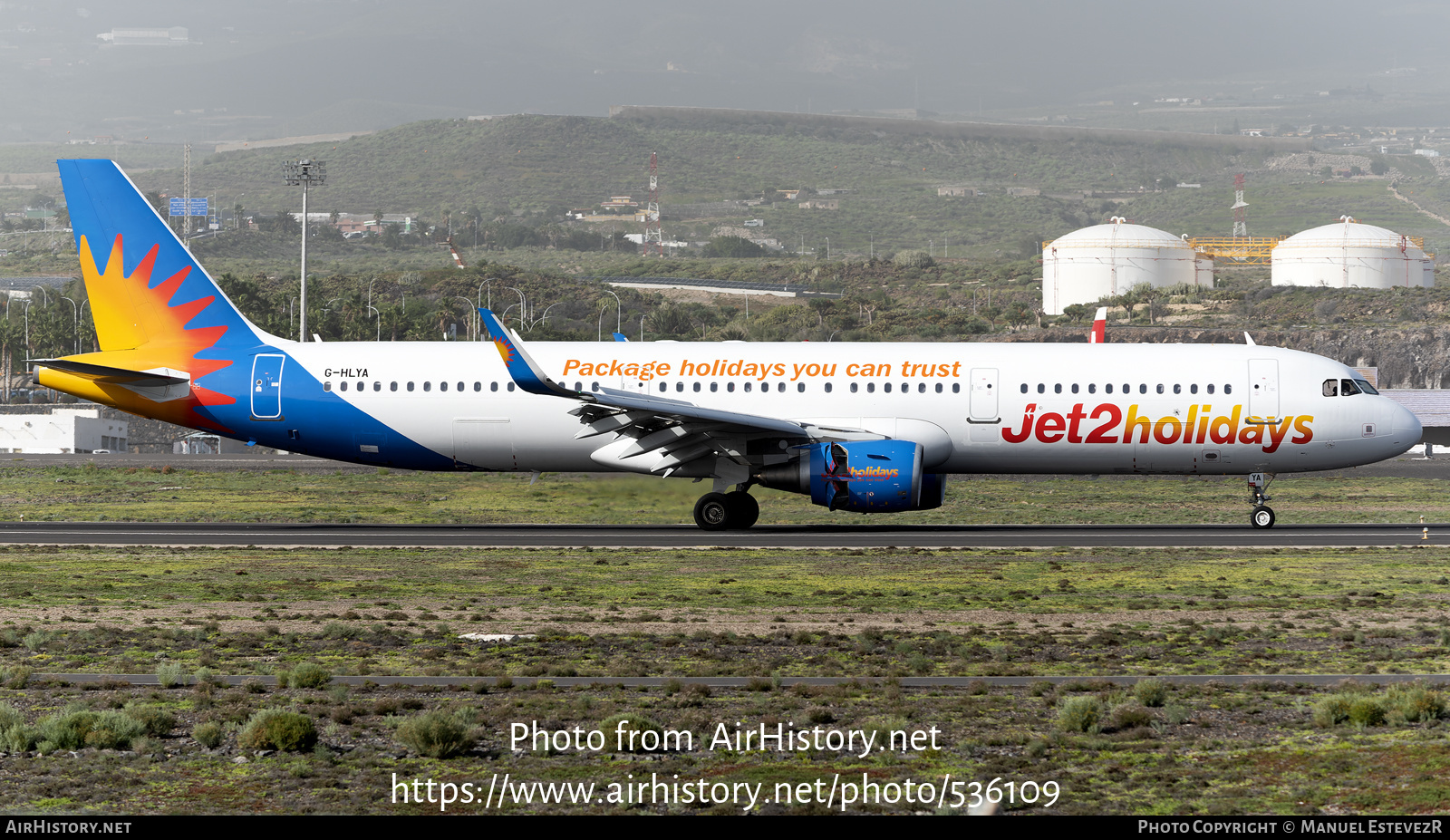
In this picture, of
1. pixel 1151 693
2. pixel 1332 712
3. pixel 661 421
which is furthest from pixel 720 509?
pixel 1332 712

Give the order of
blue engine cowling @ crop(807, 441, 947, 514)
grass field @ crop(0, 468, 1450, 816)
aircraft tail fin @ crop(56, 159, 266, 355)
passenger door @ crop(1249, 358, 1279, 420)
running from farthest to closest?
aircraft tail fin @ crop(56, 159, 266, 355) < passenger door @ crop(1249, 358, 1279, 420) < blue engine cowling @ crop(807, 441, 947, 514) < grass field @ crop(0, 468, 1450, 816)

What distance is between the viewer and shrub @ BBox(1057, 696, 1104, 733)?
44.4 ft

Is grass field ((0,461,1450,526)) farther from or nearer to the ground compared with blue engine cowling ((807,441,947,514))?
nearer to the ground

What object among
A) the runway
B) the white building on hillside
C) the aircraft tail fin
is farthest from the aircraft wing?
the white building on hillside

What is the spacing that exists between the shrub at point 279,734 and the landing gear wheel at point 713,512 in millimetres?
19902

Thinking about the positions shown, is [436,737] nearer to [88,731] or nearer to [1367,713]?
[88,731]

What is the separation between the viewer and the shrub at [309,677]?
15.5m

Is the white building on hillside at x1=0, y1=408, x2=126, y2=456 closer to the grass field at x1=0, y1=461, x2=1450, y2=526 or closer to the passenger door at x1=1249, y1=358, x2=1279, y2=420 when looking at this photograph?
the grass field at x1=0, y1=461, x2=1450, y2=526

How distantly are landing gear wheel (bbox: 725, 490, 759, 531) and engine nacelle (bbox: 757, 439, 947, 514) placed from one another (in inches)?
75.5

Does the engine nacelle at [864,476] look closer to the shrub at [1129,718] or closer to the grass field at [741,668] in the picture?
the grass field at [741,668]

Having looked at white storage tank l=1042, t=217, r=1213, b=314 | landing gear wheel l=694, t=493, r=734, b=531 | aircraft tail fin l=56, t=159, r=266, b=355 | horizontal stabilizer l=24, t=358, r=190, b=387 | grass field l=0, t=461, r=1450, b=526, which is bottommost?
grass field l=0, t=461, r=1450, b=526

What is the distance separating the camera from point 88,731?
1301 centimetres

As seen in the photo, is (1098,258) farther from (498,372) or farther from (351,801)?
(351,801)

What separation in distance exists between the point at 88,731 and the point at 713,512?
20449 millimetres
